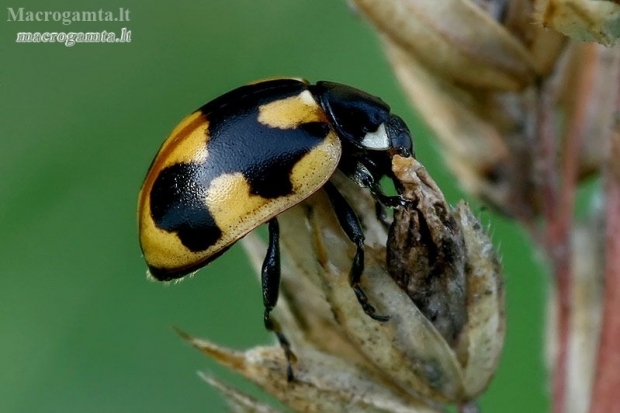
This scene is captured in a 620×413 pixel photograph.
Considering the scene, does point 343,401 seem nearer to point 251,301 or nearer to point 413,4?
point 413,4

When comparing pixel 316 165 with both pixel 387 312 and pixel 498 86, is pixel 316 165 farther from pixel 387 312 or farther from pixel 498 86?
pixel 498 86

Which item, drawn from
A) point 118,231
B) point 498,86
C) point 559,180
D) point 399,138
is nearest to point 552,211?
point 559,180

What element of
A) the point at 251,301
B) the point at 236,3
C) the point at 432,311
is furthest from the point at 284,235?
the point at 236,3

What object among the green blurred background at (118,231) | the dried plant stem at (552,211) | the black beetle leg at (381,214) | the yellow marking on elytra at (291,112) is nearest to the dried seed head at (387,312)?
the black beetle leg at (381,214)

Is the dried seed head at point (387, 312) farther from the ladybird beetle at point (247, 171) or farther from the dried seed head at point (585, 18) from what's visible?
the dried seed head at point (585, 18)

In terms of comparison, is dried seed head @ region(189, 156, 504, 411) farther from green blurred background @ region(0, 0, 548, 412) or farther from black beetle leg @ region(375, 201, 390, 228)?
green blurred background @ region(0, 0, 548, 412)

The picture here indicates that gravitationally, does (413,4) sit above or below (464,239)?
above

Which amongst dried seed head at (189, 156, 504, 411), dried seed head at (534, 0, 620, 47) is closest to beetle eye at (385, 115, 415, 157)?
dried seed head at (189, 156, 504, 411)
